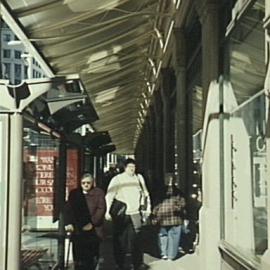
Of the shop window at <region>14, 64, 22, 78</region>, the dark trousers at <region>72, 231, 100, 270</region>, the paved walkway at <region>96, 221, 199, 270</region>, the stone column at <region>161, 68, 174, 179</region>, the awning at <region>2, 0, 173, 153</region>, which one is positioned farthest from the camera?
the shop window at <region>14, 64, 22, 78</region>

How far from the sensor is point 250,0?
7.68 metres

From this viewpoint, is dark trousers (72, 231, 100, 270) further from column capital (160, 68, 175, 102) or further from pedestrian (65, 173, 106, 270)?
column capital (160, 68, 175, 102)

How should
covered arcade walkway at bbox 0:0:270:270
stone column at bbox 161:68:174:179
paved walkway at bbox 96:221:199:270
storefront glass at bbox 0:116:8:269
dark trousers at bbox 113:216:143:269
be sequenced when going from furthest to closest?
stone column at bbox 161:68:174:179
paved walkway at bbox 96:221:199:270
dark trousers at bbox 113:216:143:269
covered arcade walkway at bbox 0:0:270:270
storefront glass at bbox 0:116:8:269

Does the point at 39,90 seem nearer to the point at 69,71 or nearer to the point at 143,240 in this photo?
the point at 143,240

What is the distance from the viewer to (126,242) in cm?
1191

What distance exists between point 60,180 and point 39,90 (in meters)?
3.60

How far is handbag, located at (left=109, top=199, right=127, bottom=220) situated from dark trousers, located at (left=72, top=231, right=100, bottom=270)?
32.0 inches

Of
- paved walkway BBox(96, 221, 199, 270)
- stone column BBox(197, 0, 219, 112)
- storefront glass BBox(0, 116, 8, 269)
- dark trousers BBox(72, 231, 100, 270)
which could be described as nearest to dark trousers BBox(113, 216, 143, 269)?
paved walkway BBox(96, 221, 199, 270)

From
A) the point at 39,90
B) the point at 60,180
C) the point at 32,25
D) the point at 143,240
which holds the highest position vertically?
the point at 32,25

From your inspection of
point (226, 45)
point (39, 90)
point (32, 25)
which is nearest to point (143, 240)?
point (32, 25)

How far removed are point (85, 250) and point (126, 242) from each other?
144 cm

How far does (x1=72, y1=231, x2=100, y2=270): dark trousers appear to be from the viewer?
412 inches

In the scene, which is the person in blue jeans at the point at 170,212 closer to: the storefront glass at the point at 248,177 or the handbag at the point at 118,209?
the handbag at the point at 118,209

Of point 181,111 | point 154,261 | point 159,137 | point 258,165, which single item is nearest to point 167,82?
point 181,111
